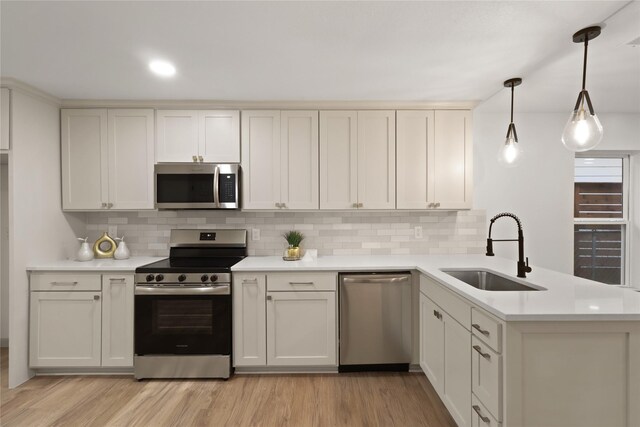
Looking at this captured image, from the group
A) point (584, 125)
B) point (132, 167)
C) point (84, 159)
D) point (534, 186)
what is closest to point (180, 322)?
point (132, 167)

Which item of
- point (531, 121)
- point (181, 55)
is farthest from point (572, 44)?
point (181, 55)

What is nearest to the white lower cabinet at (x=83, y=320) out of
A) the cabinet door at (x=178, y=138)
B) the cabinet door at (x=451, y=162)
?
the cabinet door at (x=178, y=138)

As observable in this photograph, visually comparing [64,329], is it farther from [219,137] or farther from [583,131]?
[583,131]

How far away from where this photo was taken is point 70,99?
3.00 m

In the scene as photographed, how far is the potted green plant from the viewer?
3.06m

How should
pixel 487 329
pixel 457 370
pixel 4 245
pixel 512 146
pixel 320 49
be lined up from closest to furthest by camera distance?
pixel 487 329 < pixel 457 370 < pixel 320 49 < pixel 512 146 < pixel 4 245

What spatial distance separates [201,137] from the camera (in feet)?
10.1

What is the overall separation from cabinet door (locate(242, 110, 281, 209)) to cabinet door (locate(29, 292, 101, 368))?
1.49 meters

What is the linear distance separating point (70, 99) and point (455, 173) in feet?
11.6

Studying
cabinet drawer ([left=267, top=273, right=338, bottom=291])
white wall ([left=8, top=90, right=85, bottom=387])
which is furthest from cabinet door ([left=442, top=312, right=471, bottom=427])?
white wall ([left=8, top=90, right=85, bottom=387])

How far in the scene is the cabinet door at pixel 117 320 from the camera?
271 centimetres

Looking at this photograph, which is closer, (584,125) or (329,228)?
(584,125)

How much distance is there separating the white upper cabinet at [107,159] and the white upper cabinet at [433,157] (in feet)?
7.61

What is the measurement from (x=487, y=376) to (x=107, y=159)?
3.34 meters
